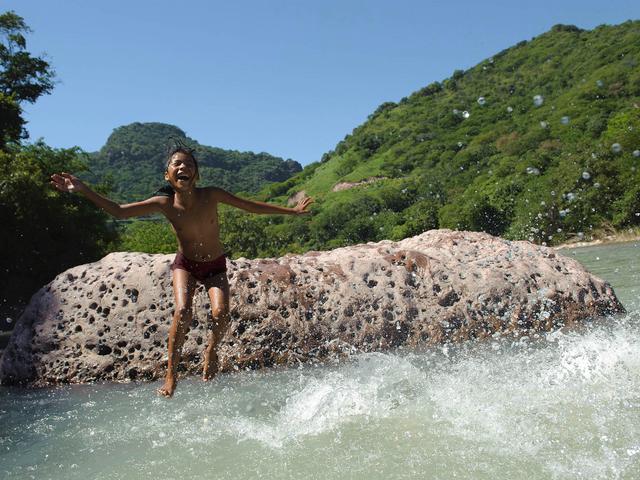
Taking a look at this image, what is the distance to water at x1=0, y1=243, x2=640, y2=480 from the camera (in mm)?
3705

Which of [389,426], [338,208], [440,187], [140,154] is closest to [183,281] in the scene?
[389,426]

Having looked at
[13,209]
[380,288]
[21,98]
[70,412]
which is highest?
[21,98]

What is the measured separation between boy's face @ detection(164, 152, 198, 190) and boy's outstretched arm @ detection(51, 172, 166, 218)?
24 centimetres

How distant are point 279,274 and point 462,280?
2.56 m

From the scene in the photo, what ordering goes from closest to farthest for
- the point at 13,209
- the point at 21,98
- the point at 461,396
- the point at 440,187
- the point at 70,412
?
1. the point at 461,396
2. the point at 70,412
3. the point at 13,209
4. the point at 21,98
5. the point at 440,187

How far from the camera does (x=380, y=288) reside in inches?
323

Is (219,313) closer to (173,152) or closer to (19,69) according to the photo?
(173,152)

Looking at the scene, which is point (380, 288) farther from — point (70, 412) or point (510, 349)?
point (70, 412)

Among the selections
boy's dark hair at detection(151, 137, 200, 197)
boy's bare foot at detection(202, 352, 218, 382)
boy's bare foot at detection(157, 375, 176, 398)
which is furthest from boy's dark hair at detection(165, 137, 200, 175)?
boy's bare foot at detection(157, 375, 176, 398)

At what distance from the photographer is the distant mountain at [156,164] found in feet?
340

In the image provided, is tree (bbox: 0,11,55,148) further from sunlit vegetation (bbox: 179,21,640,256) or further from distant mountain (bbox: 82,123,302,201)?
distant mountain (bbox: 82,123,302,201)

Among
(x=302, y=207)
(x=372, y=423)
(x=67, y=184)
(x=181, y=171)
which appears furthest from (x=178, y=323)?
(x=372, y=423)

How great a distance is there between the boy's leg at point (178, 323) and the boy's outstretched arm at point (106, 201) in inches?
26.2

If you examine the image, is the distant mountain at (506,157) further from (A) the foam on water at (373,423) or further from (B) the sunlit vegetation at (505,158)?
(A) the foam on water at (373,423)
